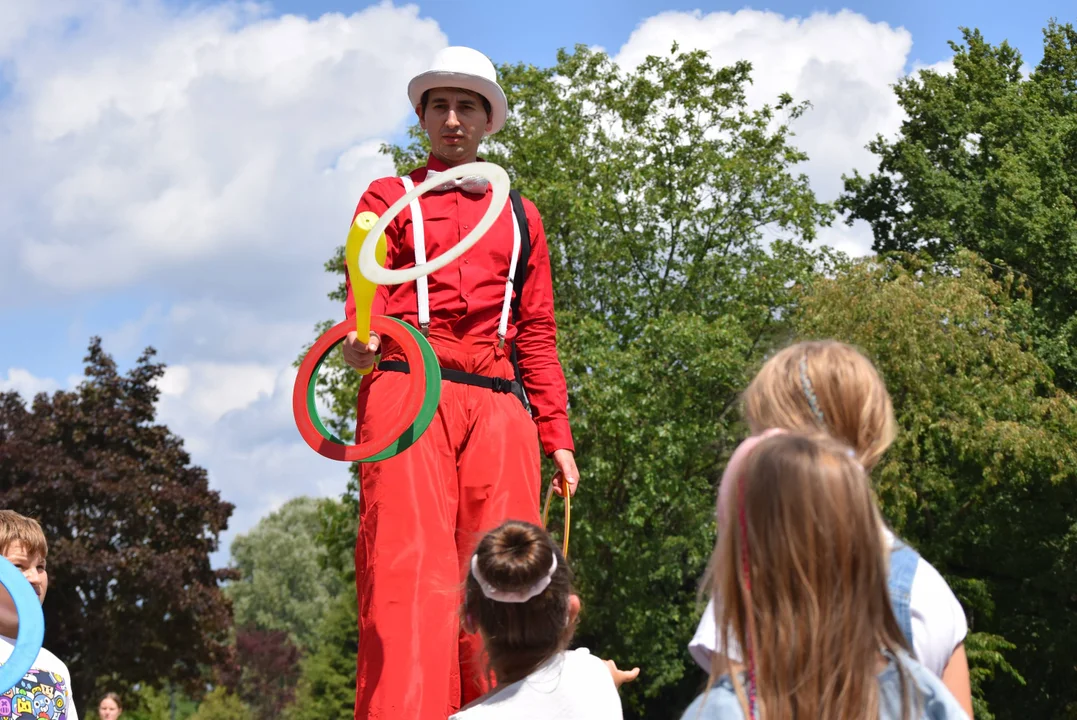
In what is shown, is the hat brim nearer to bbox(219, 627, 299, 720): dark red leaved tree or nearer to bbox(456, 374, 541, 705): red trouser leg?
bbox(456, 374, 541, 705): red trouser leg

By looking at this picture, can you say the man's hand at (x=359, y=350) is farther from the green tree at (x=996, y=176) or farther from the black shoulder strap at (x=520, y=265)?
the green tree at (x=996, y=176)

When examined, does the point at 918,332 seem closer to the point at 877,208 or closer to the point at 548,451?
the point at 877,208

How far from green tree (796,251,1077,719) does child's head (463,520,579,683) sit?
16.1m

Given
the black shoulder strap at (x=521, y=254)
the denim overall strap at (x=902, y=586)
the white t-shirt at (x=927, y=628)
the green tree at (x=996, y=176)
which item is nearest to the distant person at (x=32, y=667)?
the black shoulder strap at (x=521, y=254)

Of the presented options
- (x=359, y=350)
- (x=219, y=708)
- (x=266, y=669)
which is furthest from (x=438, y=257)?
(x=266, y=669)

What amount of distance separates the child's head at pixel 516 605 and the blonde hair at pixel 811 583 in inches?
45.4

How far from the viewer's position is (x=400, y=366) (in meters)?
4.69

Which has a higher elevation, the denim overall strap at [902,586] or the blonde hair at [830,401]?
the blonde hair at [830,401]

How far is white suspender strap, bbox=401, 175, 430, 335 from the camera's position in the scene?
4672 millimetres

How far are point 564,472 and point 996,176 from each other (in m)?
21.4

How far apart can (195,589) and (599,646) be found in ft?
28.3

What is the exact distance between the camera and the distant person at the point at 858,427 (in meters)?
2.29

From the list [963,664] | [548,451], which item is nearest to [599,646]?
[548,451]

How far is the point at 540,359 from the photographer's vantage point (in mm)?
5078
